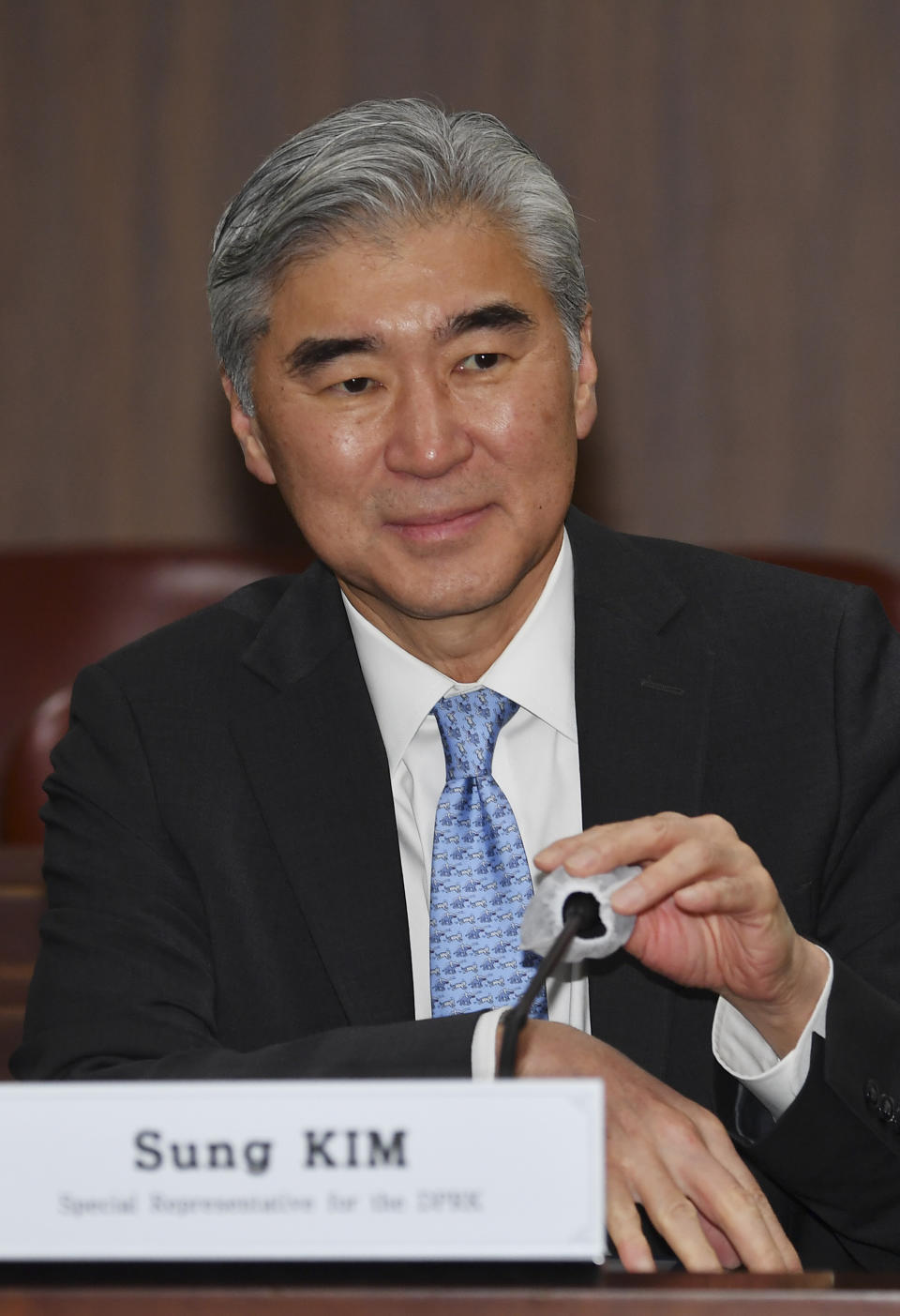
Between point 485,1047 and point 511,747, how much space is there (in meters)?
0.54

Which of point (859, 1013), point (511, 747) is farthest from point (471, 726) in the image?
point (859, 1013)

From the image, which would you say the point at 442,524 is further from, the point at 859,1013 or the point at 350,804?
the point at 859,1013

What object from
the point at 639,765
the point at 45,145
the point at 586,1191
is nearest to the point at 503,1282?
the point at 586,1191

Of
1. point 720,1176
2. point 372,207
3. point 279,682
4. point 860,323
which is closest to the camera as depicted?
point 720,1176

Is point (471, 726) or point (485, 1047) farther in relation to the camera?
point (471, 726)

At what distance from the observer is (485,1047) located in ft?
3.86

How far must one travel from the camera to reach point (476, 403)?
5.08 ft

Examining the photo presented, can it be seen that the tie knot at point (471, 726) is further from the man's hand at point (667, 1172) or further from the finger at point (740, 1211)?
the finger at point (740, 1211)

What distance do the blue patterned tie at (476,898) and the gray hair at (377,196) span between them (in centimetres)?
51

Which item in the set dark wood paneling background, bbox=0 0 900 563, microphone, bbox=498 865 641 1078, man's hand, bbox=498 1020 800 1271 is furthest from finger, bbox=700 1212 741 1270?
dark wood paneling background, bbox=0 0 900 563

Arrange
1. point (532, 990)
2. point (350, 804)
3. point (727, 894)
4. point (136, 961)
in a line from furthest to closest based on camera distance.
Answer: point (350, 804) → point (136, 961) → point (727, 894) → point (532, 990)

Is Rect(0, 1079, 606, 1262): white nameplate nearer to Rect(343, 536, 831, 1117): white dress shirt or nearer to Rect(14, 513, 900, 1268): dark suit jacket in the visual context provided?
Rect(14, 513, 900, 1268): dark suit jacket

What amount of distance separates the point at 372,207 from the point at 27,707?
4.56ft

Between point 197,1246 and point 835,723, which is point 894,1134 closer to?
point 835,723
